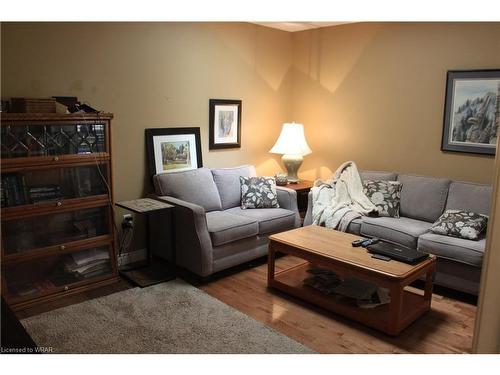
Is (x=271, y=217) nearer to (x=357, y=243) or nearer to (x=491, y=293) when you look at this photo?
(x=357, y=243)

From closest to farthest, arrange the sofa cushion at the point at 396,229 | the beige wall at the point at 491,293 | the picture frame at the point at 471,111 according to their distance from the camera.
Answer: the beige wall at the point at 491,293 → the sofa cushion at the point at 396,229 → the picture frame at the point at 471,111

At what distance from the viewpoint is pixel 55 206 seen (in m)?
3.04

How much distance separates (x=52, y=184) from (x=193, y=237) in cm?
111

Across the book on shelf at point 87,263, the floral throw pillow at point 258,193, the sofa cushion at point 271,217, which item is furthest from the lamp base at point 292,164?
the book on shelf at point 87,263

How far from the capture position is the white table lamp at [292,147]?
183 inches

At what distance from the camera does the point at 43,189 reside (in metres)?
3.01

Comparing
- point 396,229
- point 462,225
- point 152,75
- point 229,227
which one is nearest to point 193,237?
point 229,227

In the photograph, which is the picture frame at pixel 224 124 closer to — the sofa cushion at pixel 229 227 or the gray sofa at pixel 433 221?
the sofa cushion at pixel 229 227

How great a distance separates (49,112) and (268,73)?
8.60ft

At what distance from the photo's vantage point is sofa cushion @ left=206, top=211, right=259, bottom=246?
3.41 m

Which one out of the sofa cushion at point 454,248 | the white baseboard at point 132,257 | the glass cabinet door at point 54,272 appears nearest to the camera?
the glass cabinet door at point 54,272

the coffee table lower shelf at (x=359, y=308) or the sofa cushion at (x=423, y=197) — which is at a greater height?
the sofa cushion at (x=423, y=197)

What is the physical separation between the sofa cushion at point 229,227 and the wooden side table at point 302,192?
863 millimetres
